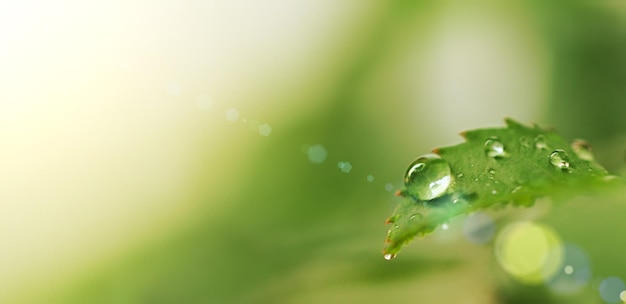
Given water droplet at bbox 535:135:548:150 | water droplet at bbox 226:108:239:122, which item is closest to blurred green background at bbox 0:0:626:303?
water droplet at bbox 226:108:239:122

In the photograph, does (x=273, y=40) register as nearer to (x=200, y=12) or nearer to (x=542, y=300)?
(x=200, y=12)

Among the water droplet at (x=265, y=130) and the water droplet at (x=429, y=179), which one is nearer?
the water droplet at (x=429, y=179)

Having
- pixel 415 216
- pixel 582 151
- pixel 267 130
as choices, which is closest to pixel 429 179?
pixel 415 216

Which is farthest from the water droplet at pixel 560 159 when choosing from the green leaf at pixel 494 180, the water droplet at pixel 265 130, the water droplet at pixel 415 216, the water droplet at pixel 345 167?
the water droplet at pixel 265 130

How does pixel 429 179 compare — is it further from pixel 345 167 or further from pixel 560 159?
pixel 345 167

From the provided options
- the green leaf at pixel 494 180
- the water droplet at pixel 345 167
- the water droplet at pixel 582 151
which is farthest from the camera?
the water droplet at pixel 345 167

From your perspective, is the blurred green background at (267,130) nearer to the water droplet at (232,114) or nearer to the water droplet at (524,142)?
the water droplet at (232,114)

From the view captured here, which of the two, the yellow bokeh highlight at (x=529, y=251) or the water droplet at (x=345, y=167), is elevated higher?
the water droplet at (x=345, y=167)
